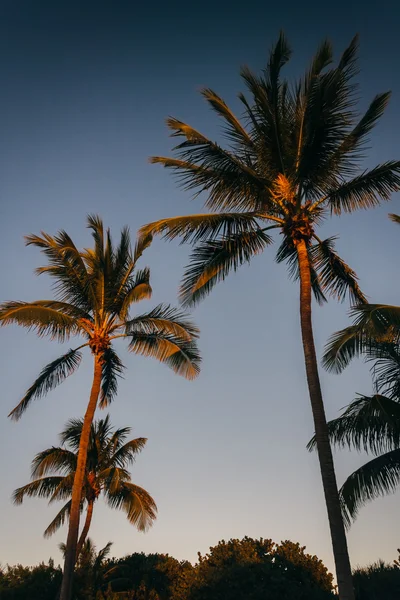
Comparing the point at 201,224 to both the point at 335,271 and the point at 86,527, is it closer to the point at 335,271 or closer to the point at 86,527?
the point at 335,271

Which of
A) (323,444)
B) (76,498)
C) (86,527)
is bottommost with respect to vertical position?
(323,444)

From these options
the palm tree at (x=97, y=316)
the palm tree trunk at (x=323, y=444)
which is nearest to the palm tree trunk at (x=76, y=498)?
the palm tree at (x=97, y=316)

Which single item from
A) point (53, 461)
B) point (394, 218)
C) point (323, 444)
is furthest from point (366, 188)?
point (53, 461)

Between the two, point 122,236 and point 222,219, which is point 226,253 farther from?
point 122,236

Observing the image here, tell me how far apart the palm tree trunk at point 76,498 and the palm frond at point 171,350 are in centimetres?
138

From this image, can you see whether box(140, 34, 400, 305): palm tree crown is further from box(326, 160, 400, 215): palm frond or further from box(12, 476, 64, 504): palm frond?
box(12, 476, 64, 504): palm frond

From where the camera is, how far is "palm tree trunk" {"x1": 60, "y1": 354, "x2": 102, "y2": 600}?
534 inches

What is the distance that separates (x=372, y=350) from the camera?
15.3 meters

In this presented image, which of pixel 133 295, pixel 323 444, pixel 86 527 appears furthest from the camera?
pixel 86 527

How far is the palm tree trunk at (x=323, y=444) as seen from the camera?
27.3 ft

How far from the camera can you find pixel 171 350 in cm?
1683

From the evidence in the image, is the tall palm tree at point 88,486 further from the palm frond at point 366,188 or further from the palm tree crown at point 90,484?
the palm frond at point 366,188

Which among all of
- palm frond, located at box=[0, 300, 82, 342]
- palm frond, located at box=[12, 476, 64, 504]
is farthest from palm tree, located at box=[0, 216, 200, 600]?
palm frond, located at box=[12, 476, 64, 504]

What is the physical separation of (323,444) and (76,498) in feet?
26.6
